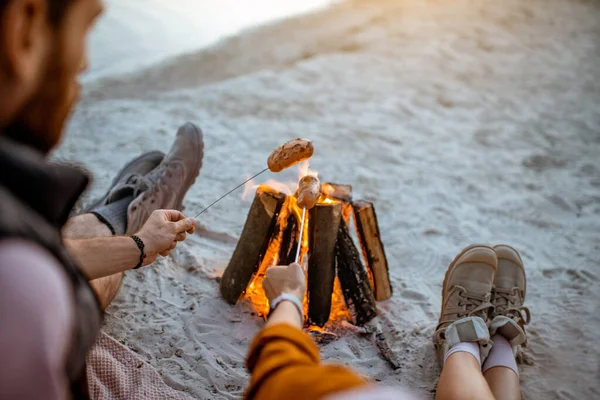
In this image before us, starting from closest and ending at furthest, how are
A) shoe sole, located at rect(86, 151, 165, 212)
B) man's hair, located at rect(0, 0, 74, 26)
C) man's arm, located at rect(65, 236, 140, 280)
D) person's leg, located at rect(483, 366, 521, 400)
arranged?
1. man's hair, located at rect(0, 0, 74, 26)
2. man's arm, located at rect(65, 236, 140, 280)
3. person's leg, located at rect(483, 366, 521, 400)
4. shoe sole, located at rect(86, 151, 165, 212)

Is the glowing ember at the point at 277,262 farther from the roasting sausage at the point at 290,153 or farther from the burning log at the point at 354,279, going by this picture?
the roasting sausage at the point at 290,153

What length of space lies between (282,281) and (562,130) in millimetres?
4016

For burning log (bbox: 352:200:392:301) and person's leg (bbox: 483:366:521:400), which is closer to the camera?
person's leg (bbox: 483:366:521:400)

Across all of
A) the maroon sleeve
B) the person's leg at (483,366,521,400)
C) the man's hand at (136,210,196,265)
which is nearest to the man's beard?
the maroon sleeve

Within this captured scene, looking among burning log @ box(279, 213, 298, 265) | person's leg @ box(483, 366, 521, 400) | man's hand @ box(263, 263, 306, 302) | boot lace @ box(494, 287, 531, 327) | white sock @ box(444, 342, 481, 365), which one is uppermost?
man's hand @ box(263, 263, 306, 302)

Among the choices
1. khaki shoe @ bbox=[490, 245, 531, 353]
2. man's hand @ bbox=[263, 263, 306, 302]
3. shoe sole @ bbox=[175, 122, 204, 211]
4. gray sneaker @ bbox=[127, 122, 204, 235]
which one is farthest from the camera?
shoe sole @ bbox=[175, 122, 204, 211]

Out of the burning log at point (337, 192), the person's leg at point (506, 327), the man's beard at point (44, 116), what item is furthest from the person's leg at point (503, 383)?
the man's beard at point (44, 116)

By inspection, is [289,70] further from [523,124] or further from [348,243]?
[348,243]

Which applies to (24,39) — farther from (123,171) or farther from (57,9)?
(123,171)

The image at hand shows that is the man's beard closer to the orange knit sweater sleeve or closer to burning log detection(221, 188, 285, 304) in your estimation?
the orange knit sweater sleeve

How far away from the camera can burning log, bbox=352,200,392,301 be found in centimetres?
256

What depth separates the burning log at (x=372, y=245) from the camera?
2.56m

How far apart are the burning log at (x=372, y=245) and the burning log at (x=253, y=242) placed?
0.38m

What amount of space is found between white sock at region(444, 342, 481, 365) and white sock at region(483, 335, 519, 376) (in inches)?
2.9
